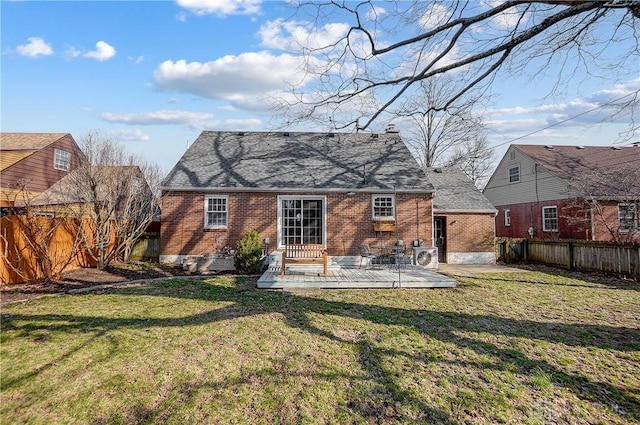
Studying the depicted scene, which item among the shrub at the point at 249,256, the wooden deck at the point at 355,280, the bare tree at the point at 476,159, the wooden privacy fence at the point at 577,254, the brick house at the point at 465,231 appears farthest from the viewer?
the bare tree at the point at 476,159

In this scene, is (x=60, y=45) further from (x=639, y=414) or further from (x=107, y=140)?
(x=639, y=414)

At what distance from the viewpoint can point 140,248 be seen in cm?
1530

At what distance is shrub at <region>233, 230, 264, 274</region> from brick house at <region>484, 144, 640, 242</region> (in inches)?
604

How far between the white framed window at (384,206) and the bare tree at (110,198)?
9.43 metres

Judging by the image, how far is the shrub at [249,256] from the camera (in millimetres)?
11836

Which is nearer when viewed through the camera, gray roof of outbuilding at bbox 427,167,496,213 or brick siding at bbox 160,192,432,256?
brick siding at bbox 160,192,432,256

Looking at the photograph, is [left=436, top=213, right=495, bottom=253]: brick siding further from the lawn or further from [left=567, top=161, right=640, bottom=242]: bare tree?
the lawn

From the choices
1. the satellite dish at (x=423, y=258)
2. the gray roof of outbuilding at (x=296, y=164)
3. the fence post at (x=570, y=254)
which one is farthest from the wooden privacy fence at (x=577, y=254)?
the gray roof of outbuilding at (x=296, y=164)

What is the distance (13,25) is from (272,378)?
9987mm

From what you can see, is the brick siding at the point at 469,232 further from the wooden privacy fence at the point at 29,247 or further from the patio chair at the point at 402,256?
the wooden privacy fence at the point at 29,247

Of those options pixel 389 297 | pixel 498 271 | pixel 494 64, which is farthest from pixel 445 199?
pixel 494 64

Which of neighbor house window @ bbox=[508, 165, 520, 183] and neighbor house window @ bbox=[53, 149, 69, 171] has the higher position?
neighbor house window @ bbox=[53, 149, 69, 171]

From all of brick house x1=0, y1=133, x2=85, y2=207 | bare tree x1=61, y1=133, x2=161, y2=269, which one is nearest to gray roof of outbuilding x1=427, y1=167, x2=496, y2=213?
bare tree x1=61, y1=133, x2=161, y2=269

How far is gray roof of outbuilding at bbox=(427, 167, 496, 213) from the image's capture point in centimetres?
1648
